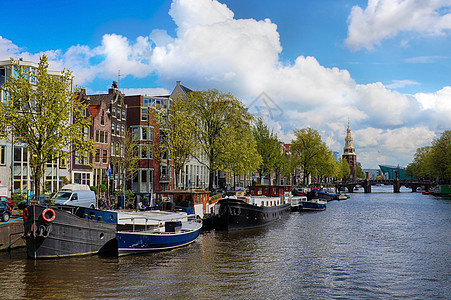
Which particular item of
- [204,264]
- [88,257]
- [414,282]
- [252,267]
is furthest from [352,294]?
[88,257]

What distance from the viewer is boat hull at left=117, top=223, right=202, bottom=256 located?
27.7 metres

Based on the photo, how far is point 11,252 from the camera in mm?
28297

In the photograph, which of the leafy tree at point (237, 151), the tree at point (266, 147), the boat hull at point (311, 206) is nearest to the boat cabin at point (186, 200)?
the leafy tree at point (237, 151)

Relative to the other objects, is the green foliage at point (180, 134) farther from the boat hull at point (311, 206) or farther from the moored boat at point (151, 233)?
the boat hull at point (311, 206)

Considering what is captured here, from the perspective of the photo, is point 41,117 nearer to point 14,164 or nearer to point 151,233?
point 151,233

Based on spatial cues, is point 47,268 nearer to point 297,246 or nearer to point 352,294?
point 352,294

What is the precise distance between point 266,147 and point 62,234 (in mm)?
68641

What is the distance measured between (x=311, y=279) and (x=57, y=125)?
24915 mm

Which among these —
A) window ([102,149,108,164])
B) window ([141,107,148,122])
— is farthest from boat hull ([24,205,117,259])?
window ([141,107,148,122])

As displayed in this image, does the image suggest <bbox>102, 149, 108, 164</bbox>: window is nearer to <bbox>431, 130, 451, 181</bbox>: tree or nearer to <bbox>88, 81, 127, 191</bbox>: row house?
<bbox>88, 81, 127, 191</bbox>: row house

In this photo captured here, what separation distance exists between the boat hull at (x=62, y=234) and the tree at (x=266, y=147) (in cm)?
6532

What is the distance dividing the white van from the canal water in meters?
8.47

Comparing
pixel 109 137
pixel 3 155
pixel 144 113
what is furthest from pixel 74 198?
pixel 144 113

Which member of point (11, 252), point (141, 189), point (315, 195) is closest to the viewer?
point (11, 252)
